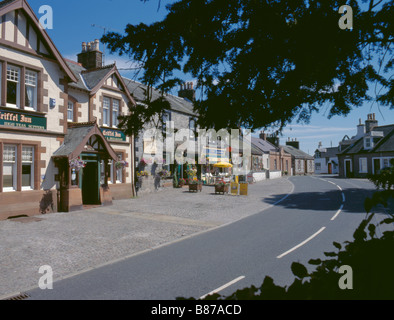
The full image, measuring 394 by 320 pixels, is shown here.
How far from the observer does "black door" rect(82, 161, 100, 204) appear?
17.7 meters

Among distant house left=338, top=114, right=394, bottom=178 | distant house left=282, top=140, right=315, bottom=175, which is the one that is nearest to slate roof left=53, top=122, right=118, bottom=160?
distant house left=338, top=114, right=394, bottom=178

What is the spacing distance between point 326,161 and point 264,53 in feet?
255

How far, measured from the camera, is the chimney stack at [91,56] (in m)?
22.0

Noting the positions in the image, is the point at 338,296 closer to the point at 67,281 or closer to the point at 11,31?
the point at 67,281

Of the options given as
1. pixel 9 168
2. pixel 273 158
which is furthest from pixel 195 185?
pixel 273 158

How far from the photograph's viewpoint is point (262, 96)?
4086mm

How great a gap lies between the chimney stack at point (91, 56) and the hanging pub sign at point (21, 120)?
29.4ft

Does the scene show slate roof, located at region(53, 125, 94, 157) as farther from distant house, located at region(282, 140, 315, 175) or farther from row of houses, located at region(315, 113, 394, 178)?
distant house, located at region(282, 140, 315, 175)

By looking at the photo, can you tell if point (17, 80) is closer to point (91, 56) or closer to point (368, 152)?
point (91, 56)

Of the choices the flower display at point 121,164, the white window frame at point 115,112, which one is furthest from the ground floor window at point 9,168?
the white window frame at point 115,112

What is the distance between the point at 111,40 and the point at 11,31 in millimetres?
12773

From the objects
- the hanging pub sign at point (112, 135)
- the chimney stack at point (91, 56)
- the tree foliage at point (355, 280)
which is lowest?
the tree foliage at point (355, 280)

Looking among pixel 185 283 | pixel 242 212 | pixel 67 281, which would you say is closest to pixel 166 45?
pixel 185 283

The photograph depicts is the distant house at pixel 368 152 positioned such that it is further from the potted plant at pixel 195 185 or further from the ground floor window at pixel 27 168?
the ground floor window at pixel 27 168
